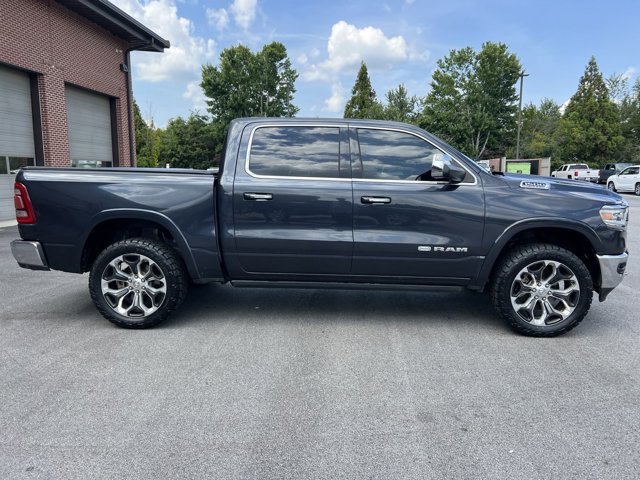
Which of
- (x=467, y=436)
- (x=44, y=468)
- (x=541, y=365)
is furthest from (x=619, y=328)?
(x=44, y=468)

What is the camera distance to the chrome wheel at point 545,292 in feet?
14.2

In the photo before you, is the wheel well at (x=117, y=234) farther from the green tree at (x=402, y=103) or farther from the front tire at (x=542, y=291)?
the green tree at (x=402, y=103)

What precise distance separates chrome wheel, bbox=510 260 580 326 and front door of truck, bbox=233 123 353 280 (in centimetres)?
157

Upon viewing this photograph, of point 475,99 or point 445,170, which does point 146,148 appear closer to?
point 475,99

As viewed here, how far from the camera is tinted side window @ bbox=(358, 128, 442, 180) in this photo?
4.43 metres

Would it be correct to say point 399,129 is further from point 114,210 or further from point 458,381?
point 114,210

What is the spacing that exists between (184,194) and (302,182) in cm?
108

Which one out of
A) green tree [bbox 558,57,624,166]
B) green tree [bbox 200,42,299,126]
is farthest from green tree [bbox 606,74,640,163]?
green tree [bbox 200,42,299,126]

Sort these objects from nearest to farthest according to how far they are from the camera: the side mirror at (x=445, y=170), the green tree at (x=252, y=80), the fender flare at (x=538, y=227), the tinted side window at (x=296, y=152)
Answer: the side mirror at (x=445, y=170) < the fender flare at (x=538, y=227) < the tinted side window at (x=296, y=152) < the green tree at (x=252, y=80)

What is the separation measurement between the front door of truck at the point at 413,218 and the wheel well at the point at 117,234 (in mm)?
1865

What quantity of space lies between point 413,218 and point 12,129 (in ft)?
→ 43.8

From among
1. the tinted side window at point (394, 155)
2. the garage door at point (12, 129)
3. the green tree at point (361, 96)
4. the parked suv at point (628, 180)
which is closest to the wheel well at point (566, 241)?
the tinted side window at point (394, 155)

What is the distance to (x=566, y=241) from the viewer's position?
4559 millimetres

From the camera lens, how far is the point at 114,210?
4441 mm
